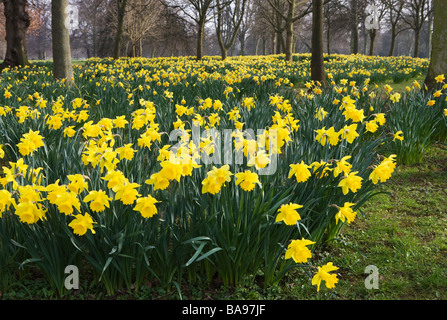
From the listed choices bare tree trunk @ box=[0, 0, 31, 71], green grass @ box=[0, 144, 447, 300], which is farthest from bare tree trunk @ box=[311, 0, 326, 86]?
bare tree trunk @ box=[0, 0, 31, 71]

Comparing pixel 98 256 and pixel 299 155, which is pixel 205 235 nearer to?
pixel 98 256

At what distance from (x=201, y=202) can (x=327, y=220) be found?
2.53 ft

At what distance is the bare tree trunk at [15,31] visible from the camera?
1359 cm

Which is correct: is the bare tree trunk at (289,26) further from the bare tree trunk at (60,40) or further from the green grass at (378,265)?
the green grass at (378,265)

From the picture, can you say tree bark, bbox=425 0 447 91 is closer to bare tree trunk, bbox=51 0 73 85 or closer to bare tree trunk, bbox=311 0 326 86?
bare tree trunk, bbox=311 0 326 86

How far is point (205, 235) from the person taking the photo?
1.88 m

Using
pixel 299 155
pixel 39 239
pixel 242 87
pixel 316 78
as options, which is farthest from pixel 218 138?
pixel 316 78

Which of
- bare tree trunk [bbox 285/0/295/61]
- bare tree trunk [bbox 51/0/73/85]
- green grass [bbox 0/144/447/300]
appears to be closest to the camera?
green grass [bbox 0/144/447/300]

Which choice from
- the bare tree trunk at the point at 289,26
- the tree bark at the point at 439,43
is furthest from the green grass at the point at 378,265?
the bare tree trunk at the point at 289,26

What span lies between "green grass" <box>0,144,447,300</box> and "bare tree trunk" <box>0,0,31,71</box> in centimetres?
1416

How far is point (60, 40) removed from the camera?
6.76m

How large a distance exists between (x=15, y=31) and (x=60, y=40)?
344 inches

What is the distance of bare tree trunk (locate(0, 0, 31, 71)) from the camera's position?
13.6m

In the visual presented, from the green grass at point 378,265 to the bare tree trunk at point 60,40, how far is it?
5.54 m
